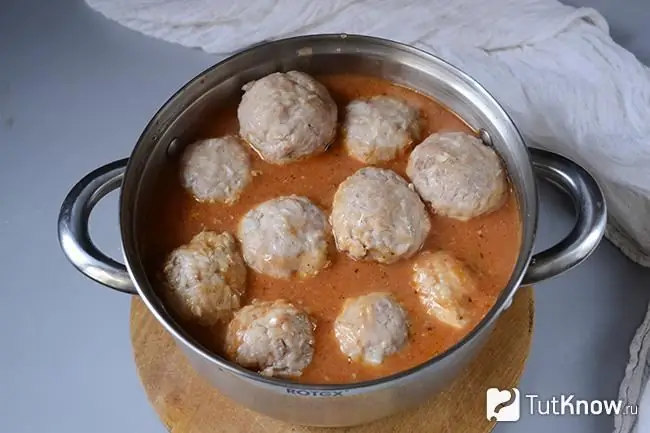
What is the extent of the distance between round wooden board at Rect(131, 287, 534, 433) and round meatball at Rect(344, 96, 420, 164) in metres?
0.36

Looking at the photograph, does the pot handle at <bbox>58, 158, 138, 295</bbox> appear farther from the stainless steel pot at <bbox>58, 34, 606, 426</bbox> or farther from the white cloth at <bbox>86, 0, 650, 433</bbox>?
the white cloth at <bbox>86, 0, 650, 433</bbox>

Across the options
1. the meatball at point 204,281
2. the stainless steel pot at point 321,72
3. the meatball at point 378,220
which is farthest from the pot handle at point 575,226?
the meatball at point 204,281

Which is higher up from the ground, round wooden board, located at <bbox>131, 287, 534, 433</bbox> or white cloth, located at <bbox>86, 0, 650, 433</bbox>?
white cloth, located at <bbox>86, 0, 650, 433</bbox>

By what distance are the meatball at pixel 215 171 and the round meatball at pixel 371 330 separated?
30 centimetres

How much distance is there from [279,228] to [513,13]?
868 mm

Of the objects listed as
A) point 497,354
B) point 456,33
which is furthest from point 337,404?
point 456,33

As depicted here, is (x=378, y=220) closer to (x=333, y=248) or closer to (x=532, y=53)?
(x=333, y=248)

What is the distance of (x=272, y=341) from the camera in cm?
119

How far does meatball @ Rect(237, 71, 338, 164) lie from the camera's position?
1367mm

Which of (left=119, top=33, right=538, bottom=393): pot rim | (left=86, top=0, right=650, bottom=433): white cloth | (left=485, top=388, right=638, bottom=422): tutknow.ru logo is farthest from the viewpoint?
(left=86, top=0, right=650, bottom=433): white cloth

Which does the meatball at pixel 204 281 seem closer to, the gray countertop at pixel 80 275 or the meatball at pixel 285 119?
the meatball at pixel 285 119

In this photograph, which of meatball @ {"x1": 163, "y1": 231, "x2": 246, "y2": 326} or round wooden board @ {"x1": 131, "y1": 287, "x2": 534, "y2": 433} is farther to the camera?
round wooden board @ {"x1": 131, "y1": 287, "x2": 534, "y2": 433}

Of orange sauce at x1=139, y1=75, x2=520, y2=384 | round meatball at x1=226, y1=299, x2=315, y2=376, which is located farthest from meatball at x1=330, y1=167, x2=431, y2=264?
round meatball at x1=226, y1=299, x2=315, y2=376

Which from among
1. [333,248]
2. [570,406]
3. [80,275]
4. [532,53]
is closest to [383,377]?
[333,248]
